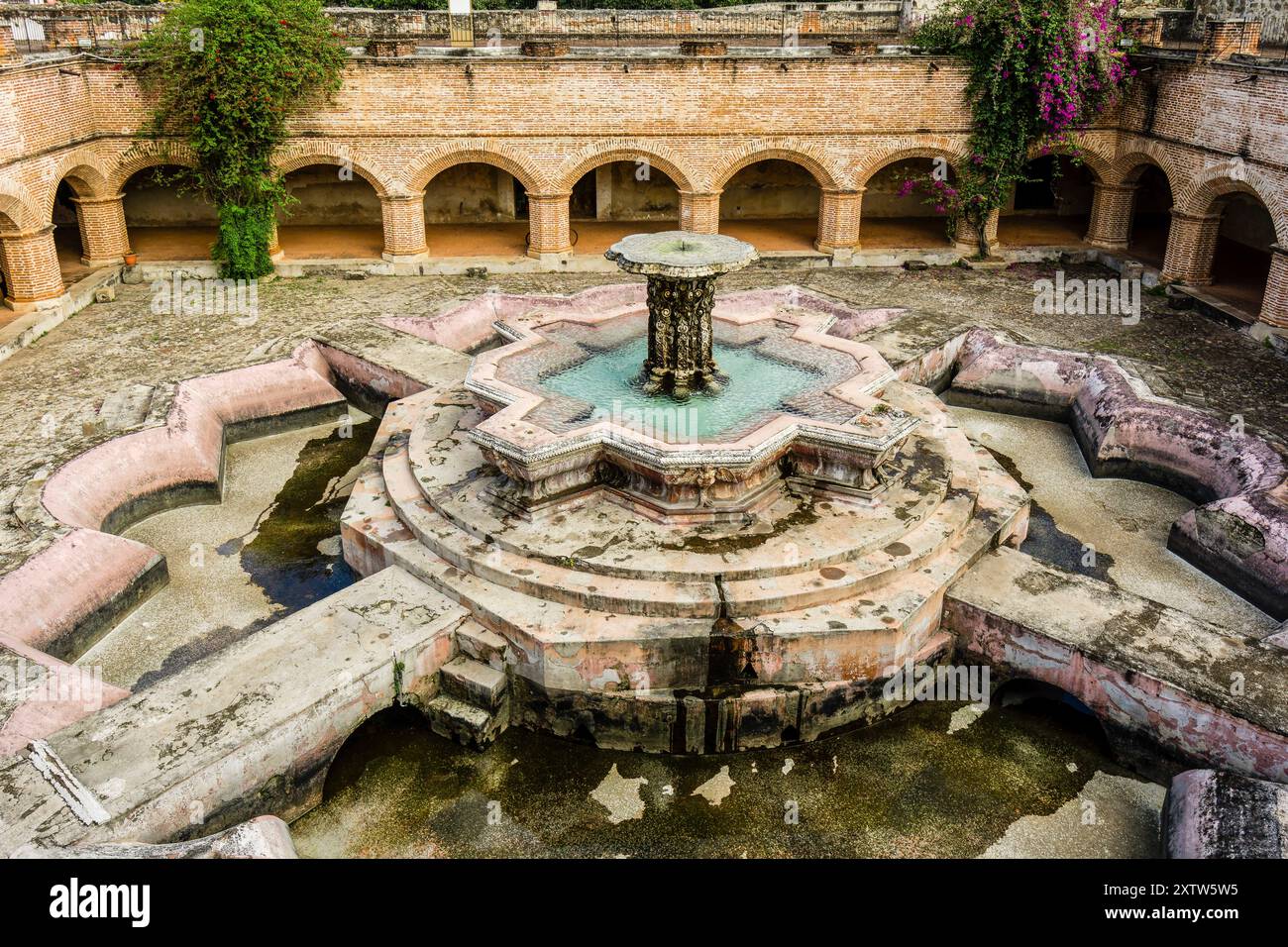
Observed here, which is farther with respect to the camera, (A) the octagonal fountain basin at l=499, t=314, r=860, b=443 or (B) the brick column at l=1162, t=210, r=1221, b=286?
(B) the brick column at l=1162, t=210, r=1221, b=286

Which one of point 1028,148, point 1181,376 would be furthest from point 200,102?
point 1181,376

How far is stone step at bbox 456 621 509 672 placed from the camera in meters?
7.41

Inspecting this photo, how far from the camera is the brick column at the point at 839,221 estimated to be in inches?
648

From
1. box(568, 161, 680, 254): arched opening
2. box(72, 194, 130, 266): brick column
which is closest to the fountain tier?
box(72, 194, 130, 266): brick column

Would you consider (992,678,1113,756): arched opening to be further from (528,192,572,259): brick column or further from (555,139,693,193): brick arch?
(528,192,572,259): brick column

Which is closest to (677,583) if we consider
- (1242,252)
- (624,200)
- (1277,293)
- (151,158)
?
(1277,293)

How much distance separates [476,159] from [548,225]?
1.50 metres

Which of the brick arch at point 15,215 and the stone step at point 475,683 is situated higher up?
the brick arch at point 15,215

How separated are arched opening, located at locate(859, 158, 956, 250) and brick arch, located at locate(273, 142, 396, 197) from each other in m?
8.11

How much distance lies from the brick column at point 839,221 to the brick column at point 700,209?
179cm

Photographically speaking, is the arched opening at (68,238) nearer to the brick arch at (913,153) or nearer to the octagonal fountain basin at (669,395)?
the octagonal fountain basin at (669,395)

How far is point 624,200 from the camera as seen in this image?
19.2 metres

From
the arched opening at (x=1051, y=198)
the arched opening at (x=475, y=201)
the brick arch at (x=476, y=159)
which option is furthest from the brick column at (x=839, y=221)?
the arched opening at (x=475, y=201)

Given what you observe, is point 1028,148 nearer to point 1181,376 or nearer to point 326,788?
point 1181,376
